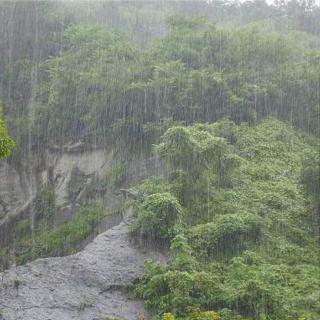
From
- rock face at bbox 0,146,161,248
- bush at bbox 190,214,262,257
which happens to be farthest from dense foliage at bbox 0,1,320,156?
bush at bbox 190,214,262,257

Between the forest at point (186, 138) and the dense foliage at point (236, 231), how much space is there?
31 mm

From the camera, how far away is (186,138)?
531 inches

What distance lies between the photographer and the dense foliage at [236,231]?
10.3 meters

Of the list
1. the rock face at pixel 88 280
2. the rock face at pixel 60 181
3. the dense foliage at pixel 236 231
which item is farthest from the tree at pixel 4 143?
the rock face at pixel 60 181

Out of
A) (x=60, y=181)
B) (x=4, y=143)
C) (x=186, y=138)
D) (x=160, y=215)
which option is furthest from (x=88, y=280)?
(x=60, y=181)

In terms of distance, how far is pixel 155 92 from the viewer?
58.6 feet

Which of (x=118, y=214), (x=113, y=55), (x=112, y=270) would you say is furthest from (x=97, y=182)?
(x=112, y=270)

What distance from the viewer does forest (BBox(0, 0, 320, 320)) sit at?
10945 mm

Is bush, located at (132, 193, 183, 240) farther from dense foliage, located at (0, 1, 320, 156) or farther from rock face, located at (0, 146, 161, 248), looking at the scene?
dense foliage, located at (0, 1, 320, 156)

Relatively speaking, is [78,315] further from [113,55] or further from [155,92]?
[113,55]

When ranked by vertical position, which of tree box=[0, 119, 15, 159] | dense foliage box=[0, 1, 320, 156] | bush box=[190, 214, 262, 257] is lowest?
bush box=[190, 214, 262, 257]

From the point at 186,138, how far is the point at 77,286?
14.4 ft

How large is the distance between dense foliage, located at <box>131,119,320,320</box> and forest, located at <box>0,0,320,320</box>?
0.03 meters

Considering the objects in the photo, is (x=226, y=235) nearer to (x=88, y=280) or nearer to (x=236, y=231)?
(x=236, y=231)
